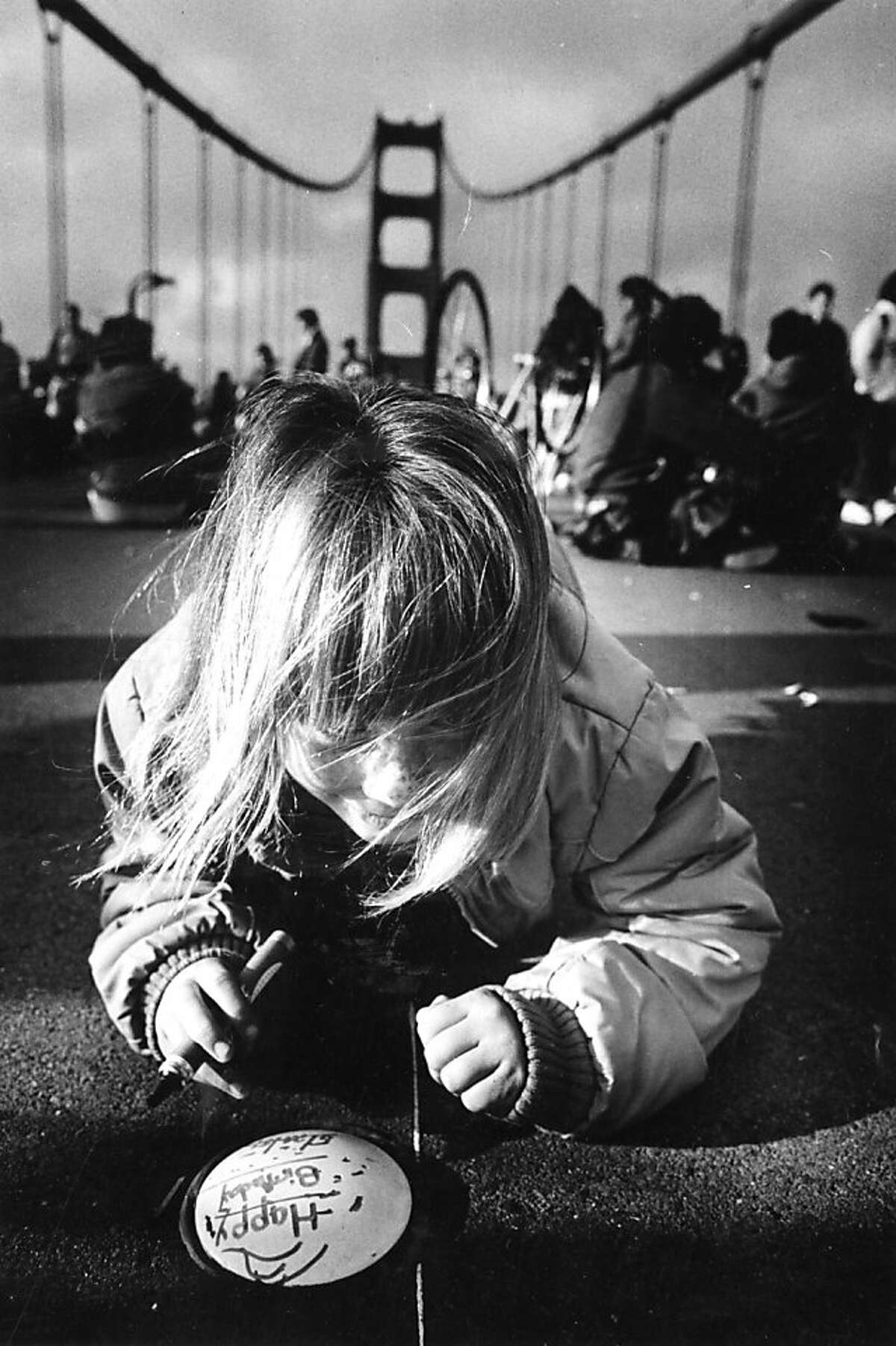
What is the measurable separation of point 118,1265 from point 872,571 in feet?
8.62

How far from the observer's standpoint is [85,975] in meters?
1.29

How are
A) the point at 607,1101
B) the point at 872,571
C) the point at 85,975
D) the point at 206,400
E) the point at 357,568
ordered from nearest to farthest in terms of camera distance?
the point at 357,568, the point at 607,1101, the point at 85,975, the point at 206,400, the point at 872,571

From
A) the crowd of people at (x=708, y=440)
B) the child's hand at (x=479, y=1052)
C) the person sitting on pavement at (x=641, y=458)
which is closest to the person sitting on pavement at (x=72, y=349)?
the crowd of people at (x=708, y=440)

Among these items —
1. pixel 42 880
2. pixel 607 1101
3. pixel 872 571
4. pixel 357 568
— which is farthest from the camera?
pixel 872 571

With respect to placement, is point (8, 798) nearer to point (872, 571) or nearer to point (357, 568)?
point (357, 568)

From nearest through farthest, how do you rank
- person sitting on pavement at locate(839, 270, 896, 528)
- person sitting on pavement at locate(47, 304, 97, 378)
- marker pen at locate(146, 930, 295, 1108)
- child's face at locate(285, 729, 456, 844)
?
child's face at locate(285, 729, 456, 844), marker pen at locate(146, 930, 295, 1108), person sitting on pavement at locate(47, 304, 97, 378), person sitting on pavement at locate(839, 270, 896, 528)

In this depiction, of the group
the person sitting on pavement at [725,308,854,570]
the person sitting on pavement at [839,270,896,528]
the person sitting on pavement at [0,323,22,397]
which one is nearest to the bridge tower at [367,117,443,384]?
the person sitting on pavement at [0,323,22,397]

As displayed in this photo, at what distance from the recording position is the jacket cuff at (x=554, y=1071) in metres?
0.97

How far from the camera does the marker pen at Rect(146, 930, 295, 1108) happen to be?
40.9 inches

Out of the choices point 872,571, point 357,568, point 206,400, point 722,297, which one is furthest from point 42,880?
point 872,571

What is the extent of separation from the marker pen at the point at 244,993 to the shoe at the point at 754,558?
3.06 metres

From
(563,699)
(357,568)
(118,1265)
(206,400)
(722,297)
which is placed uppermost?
(722,297)

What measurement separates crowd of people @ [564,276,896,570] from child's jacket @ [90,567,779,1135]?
2620mm

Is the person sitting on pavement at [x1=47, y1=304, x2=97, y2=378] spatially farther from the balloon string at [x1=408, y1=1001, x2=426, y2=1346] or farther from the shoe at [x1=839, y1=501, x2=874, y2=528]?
the shoe at [x1=839, y1=501, x2=874, y2=528]
